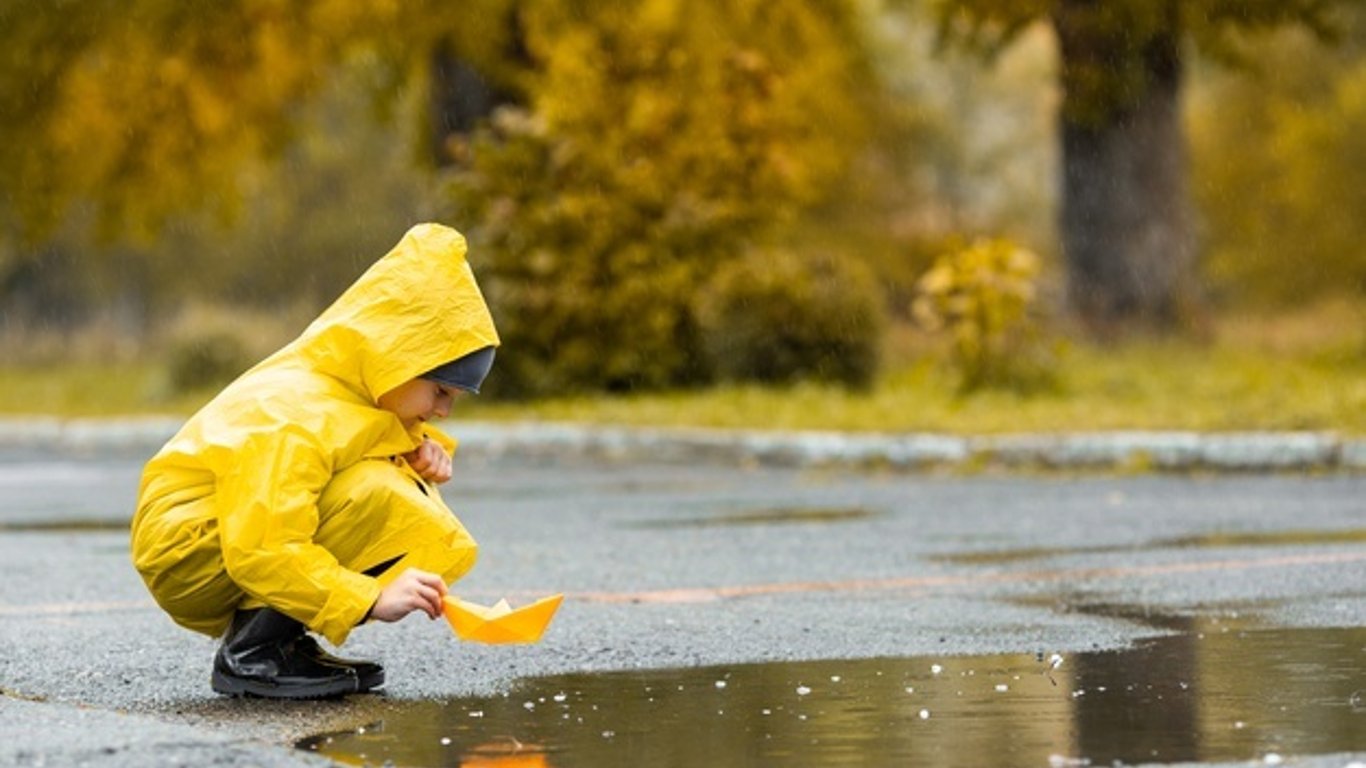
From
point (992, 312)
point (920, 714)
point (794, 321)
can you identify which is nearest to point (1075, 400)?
point (992, 312)

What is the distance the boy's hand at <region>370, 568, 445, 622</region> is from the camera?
5.82 meters

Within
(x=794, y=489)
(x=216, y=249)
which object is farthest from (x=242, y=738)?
(x=216, y=249)

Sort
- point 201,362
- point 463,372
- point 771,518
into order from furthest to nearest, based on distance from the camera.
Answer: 1. point 201,362
2. point 771,518
3. point 463,372

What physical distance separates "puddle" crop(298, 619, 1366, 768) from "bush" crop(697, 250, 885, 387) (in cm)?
1379

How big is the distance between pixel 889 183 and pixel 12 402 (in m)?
25.3

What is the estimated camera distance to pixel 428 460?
6324 mm

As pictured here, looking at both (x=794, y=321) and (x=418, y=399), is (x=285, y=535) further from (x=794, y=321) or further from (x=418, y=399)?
(x=794, y=321)

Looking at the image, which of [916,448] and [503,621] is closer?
[503,621]

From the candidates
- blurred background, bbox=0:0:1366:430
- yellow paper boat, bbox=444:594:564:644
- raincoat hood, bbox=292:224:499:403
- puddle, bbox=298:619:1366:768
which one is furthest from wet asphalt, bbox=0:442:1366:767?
blurred background, bbox=0:0:1366:430

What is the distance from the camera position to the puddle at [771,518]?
11.6m

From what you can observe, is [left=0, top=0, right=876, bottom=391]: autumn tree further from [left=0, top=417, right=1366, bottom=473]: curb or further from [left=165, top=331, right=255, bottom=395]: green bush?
[left=0, top=417, right=1366, bottom=473]: curb

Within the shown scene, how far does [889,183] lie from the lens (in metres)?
49.3

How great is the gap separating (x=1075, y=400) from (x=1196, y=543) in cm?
823

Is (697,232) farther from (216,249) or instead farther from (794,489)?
(216,249)
